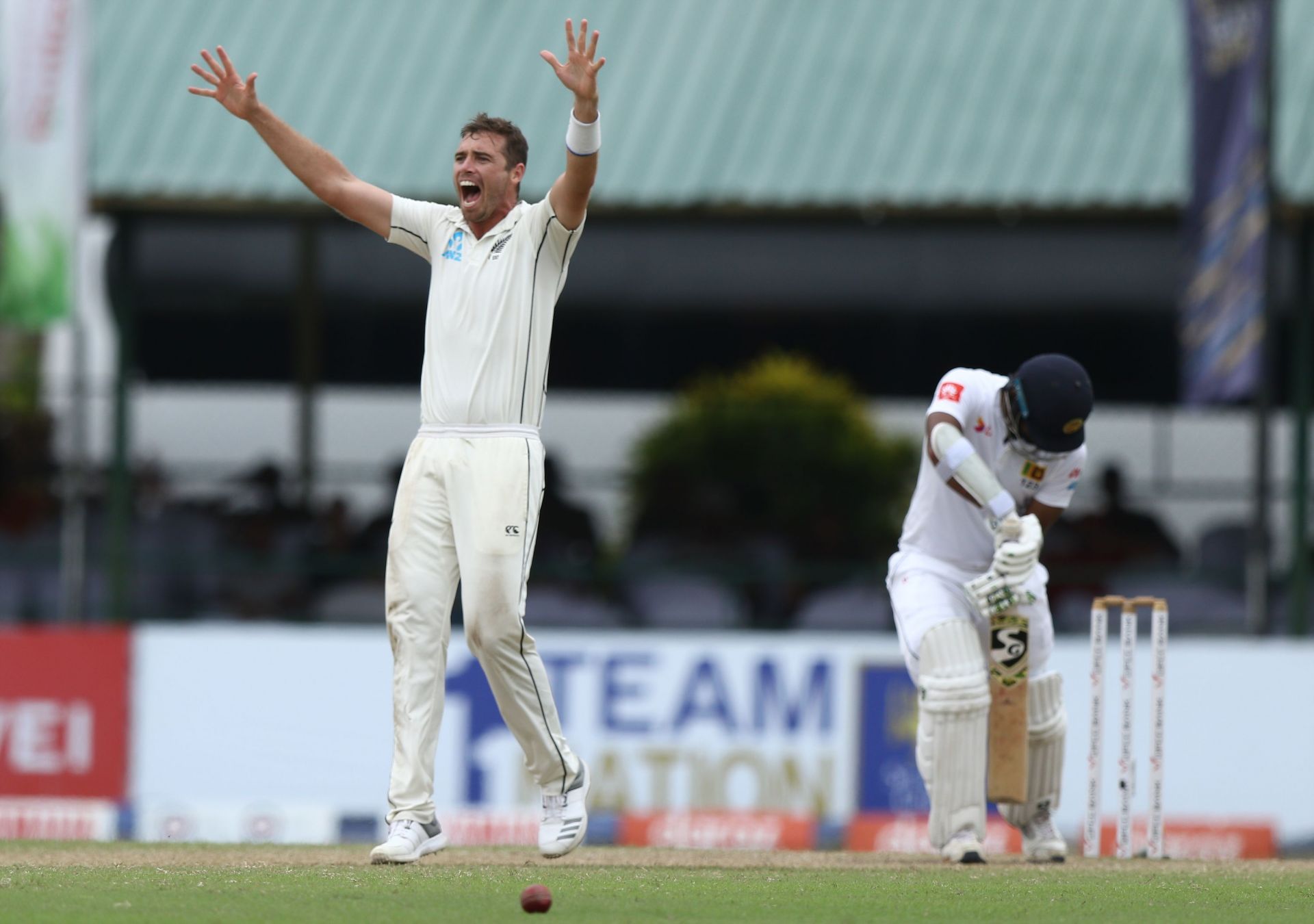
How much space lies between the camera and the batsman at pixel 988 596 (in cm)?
636

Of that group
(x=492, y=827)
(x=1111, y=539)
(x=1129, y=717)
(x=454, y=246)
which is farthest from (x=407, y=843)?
(x=1111, y=539)

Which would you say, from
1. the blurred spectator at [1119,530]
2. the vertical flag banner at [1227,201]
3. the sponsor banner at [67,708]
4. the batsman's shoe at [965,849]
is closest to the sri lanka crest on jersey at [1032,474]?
the batsman's shoe at [965,849]

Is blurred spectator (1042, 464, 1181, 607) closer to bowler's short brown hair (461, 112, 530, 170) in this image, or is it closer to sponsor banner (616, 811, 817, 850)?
sponsor banner (616, 811, 817, 850)

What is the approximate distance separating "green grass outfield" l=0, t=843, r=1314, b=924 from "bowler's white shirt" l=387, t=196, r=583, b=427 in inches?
50.9

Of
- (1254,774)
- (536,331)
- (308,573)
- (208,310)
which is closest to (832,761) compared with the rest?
(1254,774)

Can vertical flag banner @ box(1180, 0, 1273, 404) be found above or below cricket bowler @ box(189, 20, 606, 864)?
above

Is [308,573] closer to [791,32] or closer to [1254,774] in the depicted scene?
Result: [791,32]

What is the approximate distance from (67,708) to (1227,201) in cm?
648

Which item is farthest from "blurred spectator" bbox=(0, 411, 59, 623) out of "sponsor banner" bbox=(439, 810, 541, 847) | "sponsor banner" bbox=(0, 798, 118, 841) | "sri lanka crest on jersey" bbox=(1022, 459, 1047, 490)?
"sri lanka crest on jersey" bbox=(1022, 459, 1047, 490)

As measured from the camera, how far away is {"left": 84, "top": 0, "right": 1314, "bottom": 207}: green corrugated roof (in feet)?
39.3

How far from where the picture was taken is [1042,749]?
6922 millimetres

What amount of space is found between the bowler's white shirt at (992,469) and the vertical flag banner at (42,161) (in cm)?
550

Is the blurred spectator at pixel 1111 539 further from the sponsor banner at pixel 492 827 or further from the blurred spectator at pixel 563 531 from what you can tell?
the sponsor banner at pixel 492 827

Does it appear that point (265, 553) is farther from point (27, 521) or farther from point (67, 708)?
point (27, 521)
